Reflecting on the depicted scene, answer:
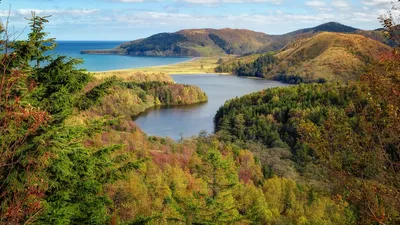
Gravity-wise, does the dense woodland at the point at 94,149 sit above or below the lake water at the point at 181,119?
above

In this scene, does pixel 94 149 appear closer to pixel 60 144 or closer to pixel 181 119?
pixel 60 144

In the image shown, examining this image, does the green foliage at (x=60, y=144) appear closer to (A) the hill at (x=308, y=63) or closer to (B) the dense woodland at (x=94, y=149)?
(B) the dense woodland at (x=94, y=149)

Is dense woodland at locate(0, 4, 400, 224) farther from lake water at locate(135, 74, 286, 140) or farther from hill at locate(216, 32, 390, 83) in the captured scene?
hill at locate(216, 32, 390, 83)

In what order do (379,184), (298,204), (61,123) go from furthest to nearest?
(298,204), (61,123), (379,184)

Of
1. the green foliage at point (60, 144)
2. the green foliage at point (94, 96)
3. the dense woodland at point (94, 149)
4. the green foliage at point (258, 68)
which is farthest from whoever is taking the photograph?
the green foliage at point (258, 68)

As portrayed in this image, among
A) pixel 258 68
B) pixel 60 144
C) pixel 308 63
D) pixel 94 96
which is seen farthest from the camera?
pixel 258 68

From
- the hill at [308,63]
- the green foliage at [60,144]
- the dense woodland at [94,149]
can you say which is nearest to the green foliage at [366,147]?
the dense woodland at [94,149]

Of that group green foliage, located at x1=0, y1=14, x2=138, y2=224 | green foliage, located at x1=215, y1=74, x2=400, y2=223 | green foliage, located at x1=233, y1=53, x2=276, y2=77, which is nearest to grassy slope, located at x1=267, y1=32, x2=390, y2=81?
green foliage, located at x1=233, y1=53, x2=276, y2=77

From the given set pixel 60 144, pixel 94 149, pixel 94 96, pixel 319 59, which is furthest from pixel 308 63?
pixel 60 144

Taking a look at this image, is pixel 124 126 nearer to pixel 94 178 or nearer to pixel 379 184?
pixel 94 178

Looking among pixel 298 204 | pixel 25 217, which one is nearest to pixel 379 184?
pixel 25 217

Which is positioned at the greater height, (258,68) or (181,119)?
(258,68)
